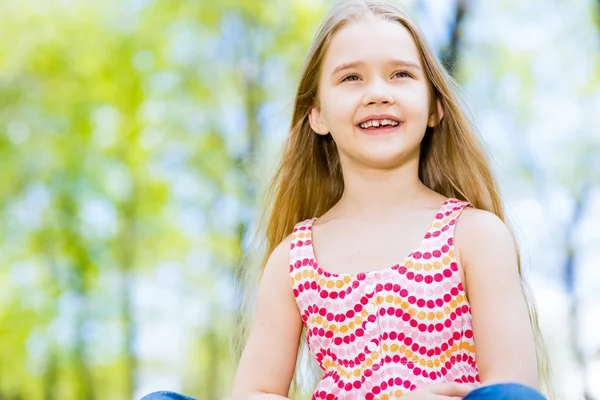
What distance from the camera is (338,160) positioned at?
2.03m

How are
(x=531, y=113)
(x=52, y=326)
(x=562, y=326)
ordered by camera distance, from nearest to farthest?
(x=562, y=326)
(x=531, y=113)
(x=52, y=326)

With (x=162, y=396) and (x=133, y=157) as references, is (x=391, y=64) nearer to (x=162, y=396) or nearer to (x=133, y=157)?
(x=162, y=396)


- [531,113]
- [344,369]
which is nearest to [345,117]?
[344,369]

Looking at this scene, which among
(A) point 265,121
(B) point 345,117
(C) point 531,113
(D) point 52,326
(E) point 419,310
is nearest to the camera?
(E) point 419,310

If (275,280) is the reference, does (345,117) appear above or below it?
above

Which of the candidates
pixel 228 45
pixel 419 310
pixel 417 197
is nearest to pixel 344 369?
pixel 419 310

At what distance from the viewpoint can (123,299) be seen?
35.9 feet


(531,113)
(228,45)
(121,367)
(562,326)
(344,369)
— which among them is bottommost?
(121,367)

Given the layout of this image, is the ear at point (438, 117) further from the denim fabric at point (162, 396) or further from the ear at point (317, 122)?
the denim fabric at point (162, 396)

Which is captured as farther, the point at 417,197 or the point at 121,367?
the point at 121,367

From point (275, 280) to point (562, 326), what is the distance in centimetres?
773

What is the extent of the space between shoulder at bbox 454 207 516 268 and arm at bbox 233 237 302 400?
41 cm

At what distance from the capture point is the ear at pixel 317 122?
1.90m

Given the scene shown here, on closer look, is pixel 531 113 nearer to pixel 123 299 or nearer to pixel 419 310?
pixel 123 299
